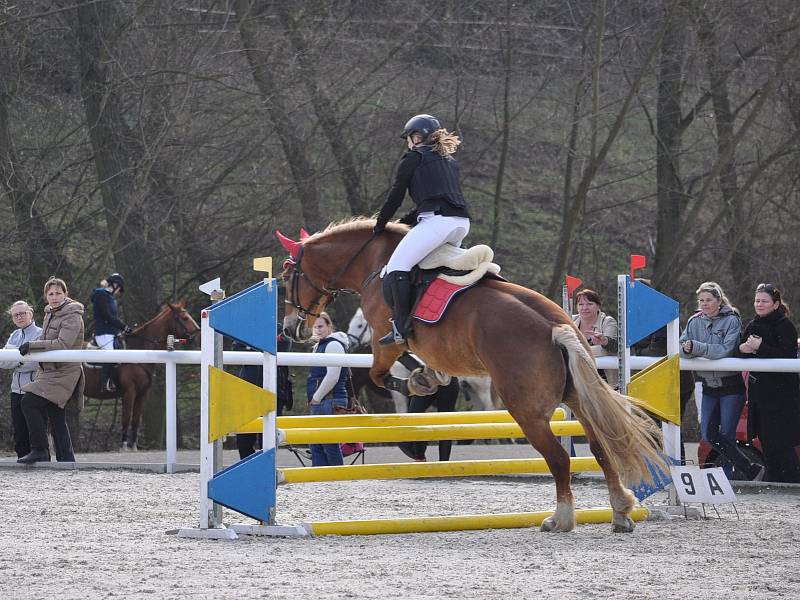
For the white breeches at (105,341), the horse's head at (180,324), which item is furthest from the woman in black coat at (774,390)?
the white breeches at (105,341)

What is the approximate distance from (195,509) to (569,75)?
497 inches

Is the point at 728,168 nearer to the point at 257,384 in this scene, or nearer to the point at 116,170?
the point at 116,170

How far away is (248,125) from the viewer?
18.0 meters

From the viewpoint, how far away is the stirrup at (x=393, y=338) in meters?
7.59

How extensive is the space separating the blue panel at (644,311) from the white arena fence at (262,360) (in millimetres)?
1606

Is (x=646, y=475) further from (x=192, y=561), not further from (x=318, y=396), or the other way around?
(x=318, y=396)

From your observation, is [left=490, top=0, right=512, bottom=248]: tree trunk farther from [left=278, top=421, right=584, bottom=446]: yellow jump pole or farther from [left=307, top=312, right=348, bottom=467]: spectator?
[left=278, top=421, right=584, bottom=446]: yellow jump pole

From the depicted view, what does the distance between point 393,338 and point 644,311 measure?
1.70m

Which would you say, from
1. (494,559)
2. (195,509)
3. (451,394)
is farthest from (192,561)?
(451,394)

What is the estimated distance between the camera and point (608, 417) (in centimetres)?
698

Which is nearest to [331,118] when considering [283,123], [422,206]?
[283,123]

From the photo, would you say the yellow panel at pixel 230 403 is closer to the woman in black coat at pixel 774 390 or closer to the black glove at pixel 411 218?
the black glove at pixel 411 218

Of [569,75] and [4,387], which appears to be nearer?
[4,387]

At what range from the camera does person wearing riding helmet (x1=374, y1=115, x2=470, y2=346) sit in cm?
750
